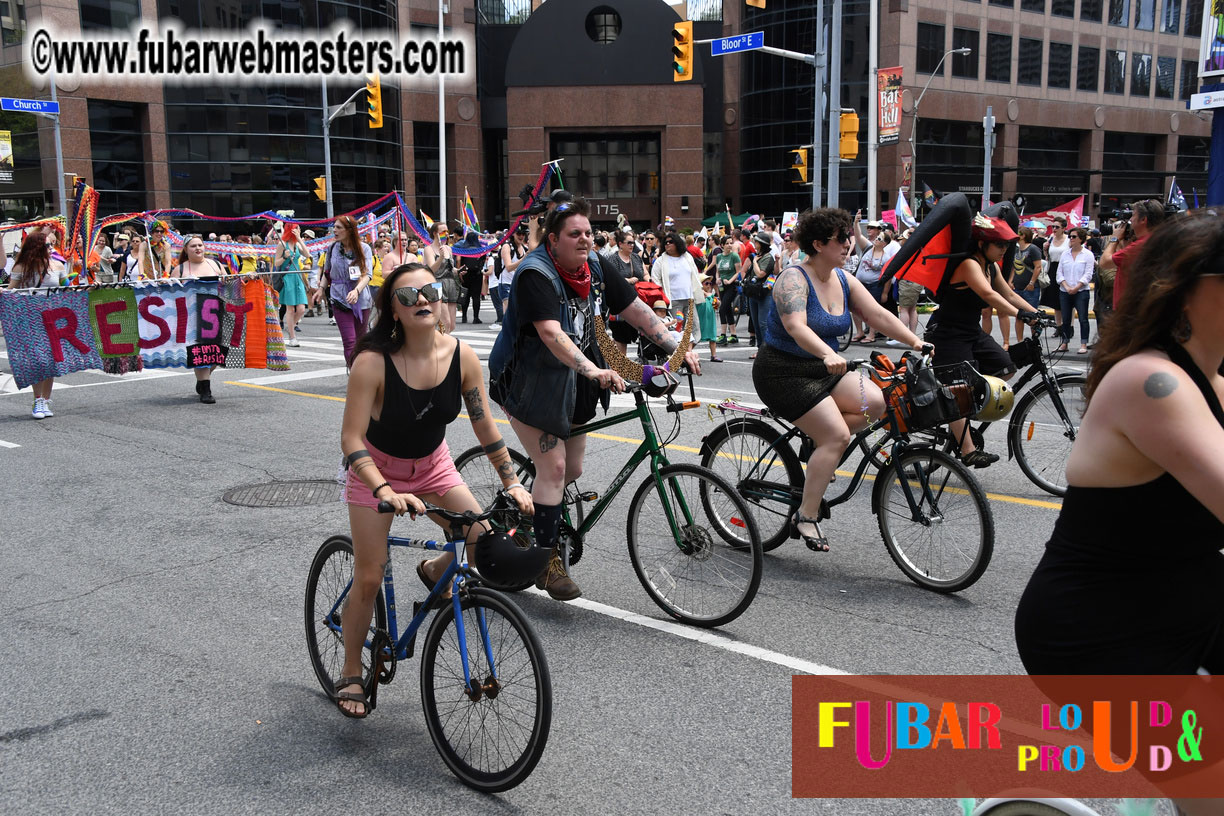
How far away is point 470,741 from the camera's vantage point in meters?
3.59

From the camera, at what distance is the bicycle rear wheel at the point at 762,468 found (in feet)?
19.3

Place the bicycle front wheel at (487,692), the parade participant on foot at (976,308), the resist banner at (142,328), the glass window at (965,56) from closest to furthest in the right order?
1. the bicycle front wheel at (487,692)
2. the parade participant on foot at (976,308)
3. the resist banner at (142,328)
4. the glass window at (965,56)

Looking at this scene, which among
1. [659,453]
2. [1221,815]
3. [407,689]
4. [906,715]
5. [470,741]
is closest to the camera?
[1221,815]

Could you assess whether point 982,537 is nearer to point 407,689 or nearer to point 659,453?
point 659,453

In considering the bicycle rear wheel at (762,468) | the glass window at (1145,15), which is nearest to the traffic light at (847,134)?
the bicycle rear wheel at (762,468)

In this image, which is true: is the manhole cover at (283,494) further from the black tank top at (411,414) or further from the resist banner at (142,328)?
the resist banner at (142,328)

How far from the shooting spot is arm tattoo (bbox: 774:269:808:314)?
18.3 ft

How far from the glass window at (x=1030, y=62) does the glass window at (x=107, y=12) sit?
150 feet

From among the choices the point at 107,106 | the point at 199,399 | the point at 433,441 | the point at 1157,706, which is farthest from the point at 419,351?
the point at 107,106

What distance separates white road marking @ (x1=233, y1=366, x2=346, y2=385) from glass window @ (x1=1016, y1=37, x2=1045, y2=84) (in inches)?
2172

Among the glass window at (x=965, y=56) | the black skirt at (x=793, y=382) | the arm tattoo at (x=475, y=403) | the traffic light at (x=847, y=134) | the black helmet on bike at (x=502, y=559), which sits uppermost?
the glass window at (x=965, y=56)

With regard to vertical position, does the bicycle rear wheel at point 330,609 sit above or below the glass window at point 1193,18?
below

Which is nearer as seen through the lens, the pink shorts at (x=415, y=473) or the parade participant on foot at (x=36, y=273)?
the pink shorts at (x=415, y=473)

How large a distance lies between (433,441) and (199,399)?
898cm
